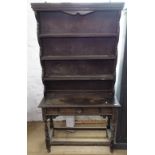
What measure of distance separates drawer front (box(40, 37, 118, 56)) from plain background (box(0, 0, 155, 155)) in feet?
2.76

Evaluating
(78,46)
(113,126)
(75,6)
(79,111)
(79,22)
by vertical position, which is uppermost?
(75,6)

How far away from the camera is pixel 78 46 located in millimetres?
2225

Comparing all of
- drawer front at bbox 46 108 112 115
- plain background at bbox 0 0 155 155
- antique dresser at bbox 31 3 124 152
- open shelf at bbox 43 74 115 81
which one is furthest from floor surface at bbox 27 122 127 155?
plain background at bbox 0 0 155 155

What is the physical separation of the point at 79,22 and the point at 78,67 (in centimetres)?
52

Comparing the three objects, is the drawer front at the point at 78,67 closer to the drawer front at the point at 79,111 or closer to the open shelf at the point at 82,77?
the open shelf at the point at 82,77

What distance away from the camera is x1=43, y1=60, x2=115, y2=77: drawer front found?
7.53ft

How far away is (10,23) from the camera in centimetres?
110

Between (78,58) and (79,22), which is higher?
(79,22)

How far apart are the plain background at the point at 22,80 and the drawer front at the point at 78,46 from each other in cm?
84

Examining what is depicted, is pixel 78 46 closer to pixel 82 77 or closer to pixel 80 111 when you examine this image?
pixel 82 77

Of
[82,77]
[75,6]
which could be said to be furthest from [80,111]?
[75,6]

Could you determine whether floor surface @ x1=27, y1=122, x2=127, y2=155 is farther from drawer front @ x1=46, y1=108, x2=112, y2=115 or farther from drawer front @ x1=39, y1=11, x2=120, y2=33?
drawer front @ x1=39, y1=11, x2=120, y2=33
